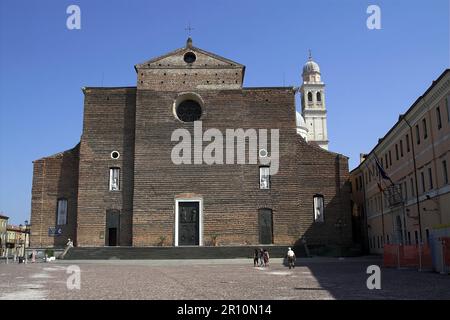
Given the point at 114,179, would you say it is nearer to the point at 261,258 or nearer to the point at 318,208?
the point at 261,258

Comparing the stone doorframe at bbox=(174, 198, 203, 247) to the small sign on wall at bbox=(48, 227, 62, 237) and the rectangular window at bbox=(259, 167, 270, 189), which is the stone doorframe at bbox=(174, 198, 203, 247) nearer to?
the rectangular window at bbox=(259, 167, 270, 189)

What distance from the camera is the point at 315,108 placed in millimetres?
83875

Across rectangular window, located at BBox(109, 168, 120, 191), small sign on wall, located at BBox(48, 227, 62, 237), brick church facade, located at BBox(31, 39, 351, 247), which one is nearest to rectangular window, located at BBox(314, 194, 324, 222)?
brick church facade, located at BBox(31, 39, 351, 247)

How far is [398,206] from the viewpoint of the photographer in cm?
3384

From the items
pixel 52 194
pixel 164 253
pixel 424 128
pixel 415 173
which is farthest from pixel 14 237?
pixel 424 128

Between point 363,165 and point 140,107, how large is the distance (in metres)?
21.8

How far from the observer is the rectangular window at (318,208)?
39781 mm

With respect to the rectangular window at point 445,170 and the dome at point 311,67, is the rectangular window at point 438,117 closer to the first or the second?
the rectangular window at point 445,170

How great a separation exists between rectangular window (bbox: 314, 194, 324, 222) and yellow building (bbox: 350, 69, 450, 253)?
4.85 meters

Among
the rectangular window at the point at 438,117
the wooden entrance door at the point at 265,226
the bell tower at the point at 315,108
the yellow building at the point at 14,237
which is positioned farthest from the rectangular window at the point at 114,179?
the yellow building at the point at 14,237

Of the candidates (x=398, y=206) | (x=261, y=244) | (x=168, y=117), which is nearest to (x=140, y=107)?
(x=168, y=117)

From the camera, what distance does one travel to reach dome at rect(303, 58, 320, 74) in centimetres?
8669

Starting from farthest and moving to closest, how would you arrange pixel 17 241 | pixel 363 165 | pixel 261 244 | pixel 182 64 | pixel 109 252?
pixel 17 241 < pixel 363 165 < pixel 182 64 < pixel 261 244 < pixel 109 252
